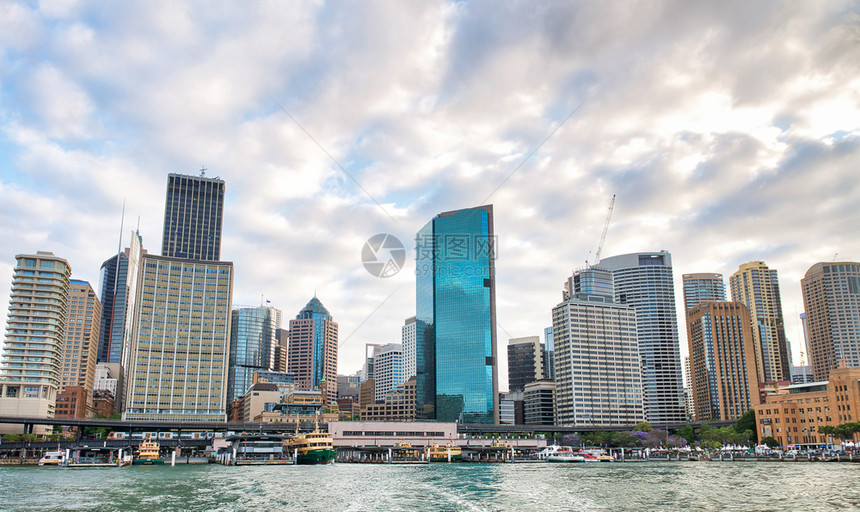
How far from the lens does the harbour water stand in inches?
2778

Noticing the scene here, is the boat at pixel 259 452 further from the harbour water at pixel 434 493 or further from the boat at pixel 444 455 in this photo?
the harbour water at pixel 434 493

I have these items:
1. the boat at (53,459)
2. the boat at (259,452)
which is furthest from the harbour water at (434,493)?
the boat at (259,452)

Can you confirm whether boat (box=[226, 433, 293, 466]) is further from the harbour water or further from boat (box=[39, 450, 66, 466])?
the harbour water

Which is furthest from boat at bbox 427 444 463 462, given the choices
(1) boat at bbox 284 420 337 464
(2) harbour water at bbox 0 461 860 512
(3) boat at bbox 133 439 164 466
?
(2) harbour water at bbox 0 461 860 512

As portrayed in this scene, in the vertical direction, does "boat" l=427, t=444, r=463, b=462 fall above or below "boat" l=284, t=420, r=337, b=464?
below

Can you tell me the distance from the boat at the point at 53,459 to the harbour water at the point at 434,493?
53.3 meters

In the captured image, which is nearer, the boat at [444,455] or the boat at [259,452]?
the boat at [259,452]

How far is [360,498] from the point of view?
79.8 m

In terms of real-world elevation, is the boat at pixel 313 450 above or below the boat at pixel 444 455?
above

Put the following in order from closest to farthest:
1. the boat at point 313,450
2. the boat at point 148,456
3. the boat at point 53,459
Answer: the boat at point 53,459 < the boat at point 313,450 < the boat at point 148,456

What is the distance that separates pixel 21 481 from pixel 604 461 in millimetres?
148590

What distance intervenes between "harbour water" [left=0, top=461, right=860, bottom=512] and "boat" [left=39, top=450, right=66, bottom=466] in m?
53.3

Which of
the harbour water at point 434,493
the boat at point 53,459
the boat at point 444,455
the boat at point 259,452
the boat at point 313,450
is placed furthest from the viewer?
the boat at point 444,455

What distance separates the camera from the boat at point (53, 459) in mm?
160100
